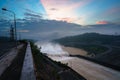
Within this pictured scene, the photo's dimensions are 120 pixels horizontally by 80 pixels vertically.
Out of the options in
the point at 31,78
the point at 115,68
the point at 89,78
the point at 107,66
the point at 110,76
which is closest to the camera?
the point at 31,78

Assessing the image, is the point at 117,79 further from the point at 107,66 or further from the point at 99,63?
the point at 99,63

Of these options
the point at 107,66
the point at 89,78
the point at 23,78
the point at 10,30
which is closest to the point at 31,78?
the point at 23,78

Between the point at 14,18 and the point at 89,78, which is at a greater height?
the point at 14,18

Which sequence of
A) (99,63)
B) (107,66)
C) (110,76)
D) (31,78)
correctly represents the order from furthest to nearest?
(99,63), (107,66), (110,76), (31,78)

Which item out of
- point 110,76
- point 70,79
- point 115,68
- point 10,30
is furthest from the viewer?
point 10,30

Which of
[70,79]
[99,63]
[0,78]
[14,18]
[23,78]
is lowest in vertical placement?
[99,63]

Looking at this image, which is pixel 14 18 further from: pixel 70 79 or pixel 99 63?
pixel 99 63

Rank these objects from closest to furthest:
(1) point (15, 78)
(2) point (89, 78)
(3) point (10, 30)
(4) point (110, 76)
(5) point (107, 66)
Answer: (1) point (15, 78) → (2) point (89, 78) → (4) point (110, 76) → (5) point (107, 66) → (3) point (10, 30)

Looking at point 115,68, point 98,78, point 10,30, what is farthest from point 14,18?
point 10,30

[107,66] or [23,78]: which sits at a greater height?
[23,78]

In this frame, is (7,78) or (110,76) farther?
(110,76)
